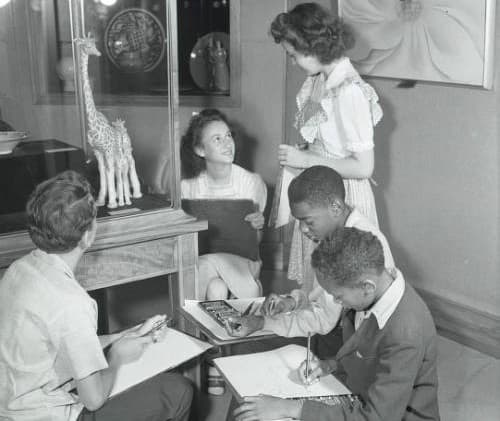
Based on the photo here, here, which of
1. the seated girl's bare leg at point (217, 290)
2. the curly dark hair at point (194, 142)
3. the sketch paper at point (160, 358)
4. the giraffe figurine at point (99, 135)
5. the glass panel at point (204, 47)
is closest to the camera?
the sketch paper at point (160, 358)

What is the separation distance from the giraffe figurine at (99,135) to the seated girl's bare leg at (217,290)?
28.8 inches

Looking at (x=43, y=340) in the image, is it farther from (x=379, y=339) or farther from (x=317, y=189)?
(x=317, y=189)

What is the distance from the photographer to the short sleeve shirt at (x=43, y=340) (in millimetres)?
1848

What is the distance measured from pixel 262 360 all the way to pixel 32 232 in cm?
81

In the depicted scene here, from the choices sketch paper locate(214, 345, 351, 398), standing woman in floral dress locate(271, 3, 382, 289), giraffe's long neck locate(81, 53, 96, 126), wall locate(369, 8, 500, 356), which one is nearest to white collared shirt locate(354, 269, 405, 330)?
sketch paper locate(214, 345, 351, 398)

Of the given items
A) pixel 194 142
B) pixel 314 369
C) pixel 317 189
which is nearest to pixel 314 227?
pixel 317 189

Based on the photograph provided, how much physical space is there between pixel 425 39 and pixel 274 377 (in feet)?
7.11

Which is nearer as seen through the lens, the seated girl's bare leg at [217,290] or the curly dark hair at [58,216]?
the curly dark hair at [58,216]

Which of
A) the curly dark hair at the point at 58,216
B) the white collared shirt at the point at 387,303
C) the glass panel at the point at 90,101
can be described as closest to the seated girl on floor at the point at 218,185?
the glass panel at the point at 90,101

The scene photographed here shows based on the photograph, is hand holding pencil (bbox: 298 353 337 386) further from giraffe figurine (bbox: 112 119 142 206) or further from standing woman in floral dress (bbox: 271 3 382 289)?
giraffe figurine (bbox: 112 119 142 206)

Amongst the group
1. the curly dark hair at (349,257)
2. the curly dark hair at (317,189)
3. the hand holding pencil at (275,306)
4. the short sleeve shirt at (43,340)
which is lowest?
the hand holding pencil at (275,306)

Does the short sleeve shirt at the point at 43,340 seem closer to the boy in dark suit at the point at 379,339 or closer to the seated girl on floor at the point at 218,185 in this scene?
the boy in dark suit at the point at 379,339

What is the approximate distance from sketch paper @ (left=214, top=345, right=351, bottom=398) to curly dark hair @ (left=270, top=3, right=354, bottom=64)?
1.24m

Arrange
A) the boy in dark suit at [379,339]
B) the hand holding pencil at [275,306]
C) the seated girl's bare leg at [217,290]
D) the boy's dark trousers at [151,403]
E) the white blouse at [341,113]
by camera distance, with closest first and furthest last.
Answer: the boy in dark suit at [379,339]
the boy's dark trousers at [151,403]
the hand holding pencil at [275,306]
the white blouse at [341,113]
the seated girl's bare leg at [217,290]
